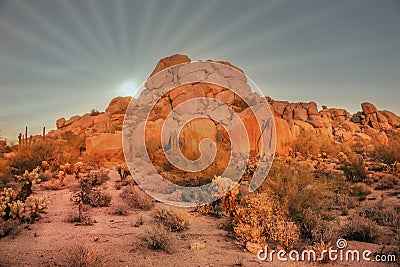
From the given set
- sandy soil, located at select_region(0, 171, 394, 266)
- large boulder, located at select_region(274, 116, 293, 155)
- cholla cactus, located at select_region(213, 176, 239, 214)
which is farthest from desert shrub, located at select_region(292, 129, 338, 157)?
sandy soil, located at select_region(0, 171, 394, 266)

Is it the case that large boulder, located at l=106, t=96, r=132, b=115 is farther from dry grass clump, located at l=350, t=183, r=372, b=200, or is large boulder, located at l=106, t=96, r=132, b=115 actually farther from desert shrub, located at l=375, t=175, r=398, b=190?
dry grass clump, located at l=350, t=183, r=372, b=200

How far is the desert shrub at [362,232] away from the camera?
6.22m

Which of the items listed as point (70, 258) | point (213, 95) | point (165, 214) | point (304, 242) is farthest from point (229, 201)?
point (213, 95)

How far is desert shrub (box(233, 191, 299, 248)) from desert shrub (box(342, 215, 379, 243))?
1.23 m

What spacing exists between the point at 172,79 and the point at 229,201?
1157 inches

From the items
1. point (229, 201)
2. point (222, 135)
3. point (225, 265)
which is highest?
point (222, 135)

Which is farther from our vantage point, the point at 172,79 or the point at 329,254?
the point at 172,79

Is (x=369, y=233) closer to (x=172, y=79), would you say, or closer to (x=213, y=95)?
(x=213, y=95)

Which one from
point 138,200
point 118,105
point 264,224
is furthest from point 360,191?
point 118,105

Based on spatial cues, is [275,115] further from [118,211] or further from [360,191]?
[118,211]

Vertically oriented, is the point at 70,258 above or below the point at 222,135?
below

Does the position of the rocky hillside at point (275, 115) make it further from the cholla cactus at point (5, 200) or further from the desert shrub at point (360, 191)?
the cholla cactus at point (5, 200)

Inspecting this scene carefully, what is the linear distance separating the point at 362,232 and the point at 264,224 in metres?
2.03

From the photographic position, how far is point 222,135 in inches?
953
